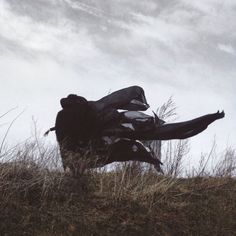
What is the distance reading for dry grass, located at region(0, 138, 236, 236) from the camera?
481 cm

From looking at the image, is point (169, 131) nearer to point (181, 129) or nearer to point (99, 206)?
point (181, 129)

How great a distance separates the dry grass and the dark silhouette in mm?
248

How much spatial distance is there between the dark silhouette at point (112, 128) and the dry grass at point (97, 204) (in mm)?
248

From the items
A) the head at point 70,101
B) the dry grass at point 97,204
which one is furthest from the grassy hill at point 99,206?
the head at point 70,101

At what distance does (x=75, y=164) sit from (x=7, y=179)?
87 cm

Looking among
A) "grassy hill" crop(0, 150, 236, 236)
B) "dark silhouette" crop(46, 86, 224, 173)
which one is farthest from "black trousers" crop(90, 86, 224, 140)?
"grassy hill" crop(0, 150, 236, 236)

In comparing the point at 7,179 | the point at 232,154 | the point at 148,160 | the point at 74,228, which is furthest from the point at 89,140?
the point at 232,154

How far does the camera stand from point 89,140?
6324mm

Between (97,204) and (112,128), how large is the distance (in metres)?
1.28

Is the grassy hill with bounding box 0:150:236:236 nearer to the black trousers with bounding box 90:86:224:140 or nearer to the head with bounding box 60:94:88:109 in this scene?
the black trousers with bounding box 90:86:224:140

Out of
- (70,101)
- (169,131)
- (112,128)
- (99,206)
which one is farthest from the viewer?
(169,131)

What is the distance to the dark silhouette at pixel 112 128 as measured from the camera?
6254 millimetres

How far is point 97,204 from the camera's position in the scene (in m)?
5.42

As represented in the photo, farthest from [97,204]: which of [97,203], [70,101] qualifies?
[70,101]
